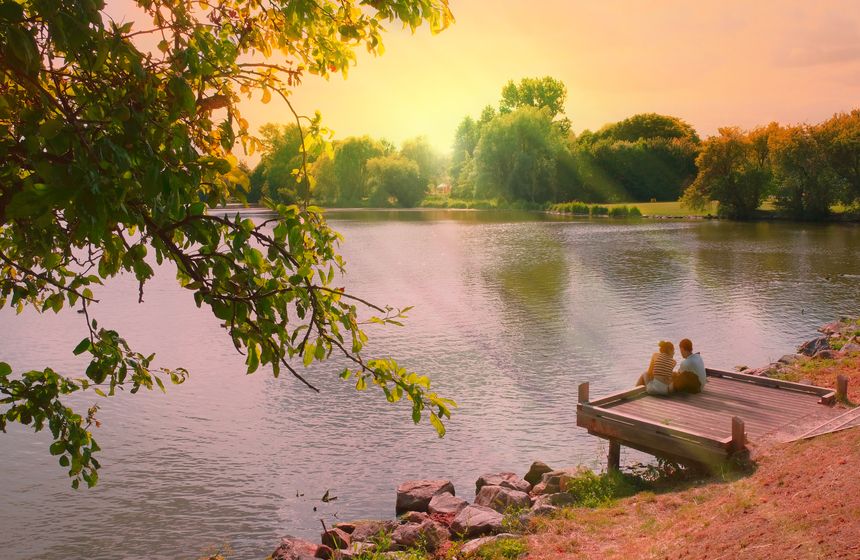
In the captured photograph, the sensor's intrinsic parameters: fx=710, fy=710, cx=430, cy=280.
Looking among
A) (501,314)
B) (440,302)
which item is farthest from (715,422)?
(440,302)

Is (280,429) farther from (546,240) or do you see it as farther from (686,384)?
(546,240)

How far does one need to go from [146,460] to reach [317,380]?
605 centimetres

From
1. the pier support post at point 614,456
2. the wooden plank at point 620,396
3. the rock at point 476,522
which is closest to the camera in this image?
the rock at point 476,522

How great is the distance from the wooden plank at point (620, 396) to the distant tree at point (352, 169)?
4906 inches

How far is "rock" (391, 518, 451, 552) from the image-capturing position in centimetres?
1070

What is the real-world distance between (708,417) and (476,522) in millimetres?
5149

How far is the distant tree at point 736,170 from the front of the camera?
82.6 meters

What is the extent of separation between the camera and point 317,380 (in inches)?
806

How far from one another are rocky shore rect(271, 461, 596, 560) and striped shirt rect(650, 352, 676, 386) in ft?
9.00

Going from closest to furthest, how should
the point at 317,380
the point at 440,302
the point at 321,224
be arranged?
the point at 321,224, the point at 317,380, the point at 440,302

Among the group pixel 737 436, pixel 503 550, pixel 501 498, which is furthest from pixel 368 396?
pixel 737 436

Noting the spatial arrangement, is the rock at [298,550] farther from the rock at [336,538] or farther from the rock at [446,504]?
the rock at [446,504]

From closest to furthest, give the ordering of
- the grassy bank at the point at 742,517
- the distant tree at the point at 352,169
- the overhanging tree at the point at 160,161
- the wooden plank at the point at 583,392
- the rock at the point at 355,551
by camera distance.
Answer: the overhanging tree at the point at 160,161 < the grassy bank at the point at 742,517 < the rock at the point at 355,551 < the wooden plank at the point at 583,392 < the distant tree at the point at 352,169

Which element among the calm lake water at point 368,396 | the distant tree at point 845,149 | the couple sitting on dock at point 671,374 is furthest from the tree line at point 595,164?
the couple sitting on dock at point 671,374
